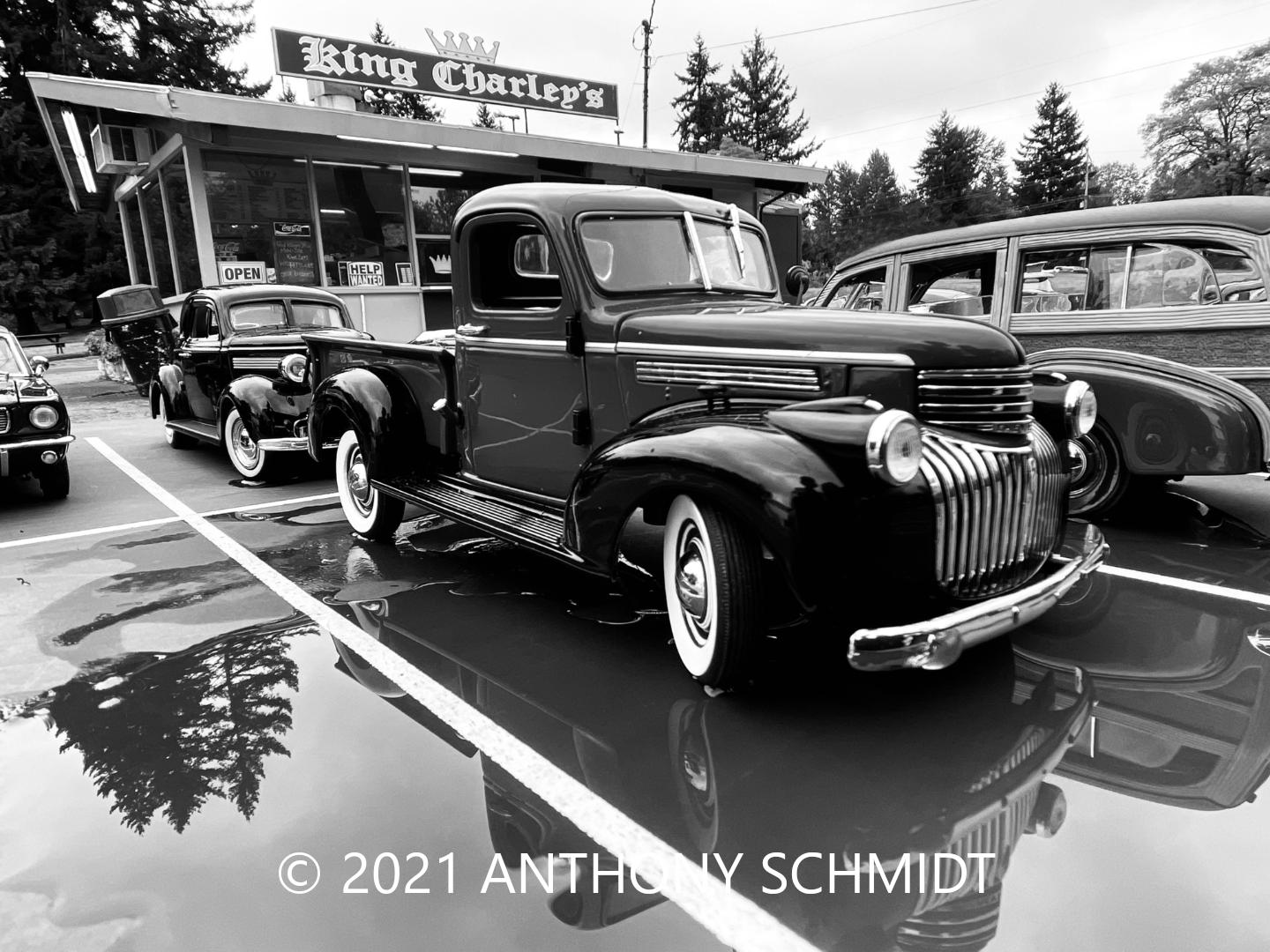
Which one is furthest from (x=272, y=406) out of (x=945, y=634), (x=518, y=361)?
(x=945, y=634)

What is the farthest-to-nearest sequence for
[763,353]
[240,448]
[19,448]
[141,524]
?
1. [240,448]
2. [19,448]
3. [141,524]
4. [763,353]

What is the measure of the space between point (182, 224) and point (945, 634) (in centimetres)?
1506

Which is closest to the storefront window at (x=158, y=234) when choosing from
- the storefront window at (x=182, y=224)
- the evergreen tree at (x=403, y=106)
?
the storefront window at (x=182, y=224)

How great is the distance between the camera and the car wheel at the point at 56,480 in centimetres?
656

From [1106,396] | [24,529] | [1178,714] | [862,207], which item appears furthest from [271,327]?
[862,207]

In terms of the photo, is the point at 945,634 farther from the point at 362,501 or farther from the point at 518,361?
the point at 362,501

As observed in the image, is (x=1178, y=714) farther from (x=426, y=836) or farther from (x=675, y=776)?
(x=426, y=836)

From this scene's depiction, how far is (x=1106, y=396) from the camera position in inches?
193

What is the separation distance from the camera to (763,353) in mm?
3176

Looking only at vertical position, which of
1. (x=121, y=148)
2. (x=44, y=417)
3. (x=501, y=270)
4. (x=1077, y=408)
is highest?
(x=121, y=148)

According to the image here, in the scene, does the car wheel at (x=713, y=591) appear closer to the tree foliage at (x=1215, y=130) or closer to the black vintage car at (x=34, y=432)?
the black vintage car at (x=34, y=432)

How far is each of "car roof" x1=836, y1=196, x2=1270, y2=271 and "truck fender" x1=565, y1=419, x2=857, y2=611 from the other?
3430 millimetres

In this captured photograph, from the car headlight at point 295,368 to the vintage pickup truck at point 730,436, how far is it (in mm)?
2720

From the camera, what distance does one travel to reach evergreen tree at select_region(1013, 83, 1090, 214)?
6116cm
